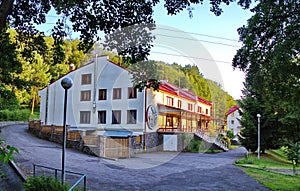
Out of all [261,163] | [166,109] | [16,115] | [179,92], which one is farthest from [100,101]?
[261,163]

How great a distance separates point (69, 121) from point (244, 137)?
16.3 meters

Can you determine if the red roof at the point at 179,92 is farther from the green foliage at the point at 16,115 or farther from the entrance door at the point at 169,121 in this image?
the green foliage at the point at 16,115

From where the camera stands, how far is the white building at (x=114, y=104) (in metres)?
25.7

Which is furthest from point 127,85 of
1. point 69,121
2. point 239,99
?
point 239,99

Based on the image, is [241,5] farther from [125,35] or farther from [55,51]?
[55,51]

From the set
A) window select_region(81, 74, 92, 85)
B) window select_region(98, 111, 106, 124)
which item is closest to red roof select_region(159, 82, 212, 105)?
window select_region(98, 111, 106, 124)

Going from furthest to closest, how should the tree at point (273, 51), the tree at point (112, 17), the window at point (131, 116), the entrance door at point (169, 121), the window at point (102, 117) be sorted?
the entrance door at point (169, 121) → the window at point (102, 117) → the window at point (131, 116) → the tree at point (273, 51) → the tree at point (112, 17)

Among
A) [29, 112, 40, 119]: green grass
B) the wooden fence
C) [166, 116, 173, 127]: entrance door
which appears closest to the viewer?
the wooden fence

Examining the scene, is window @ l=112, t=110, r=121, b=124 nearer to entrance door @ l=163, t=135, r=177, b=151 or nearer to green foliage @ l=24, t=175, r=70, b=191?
entrance door @ l=163, t=135, r=177, b=151

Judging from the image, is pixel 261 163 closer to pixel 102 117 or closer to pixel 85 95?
pixel 102 117

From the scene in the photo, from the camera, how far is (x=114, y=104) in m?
26.5

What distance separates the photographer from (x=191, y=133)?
1091 inches

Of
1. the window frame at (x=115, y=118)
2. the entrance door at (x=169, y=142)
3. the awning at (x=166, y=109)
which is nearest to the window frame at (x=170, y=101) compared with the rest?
the awning at (x=166, y=109)

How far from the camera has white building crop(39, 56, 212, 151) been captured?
84.3ft
